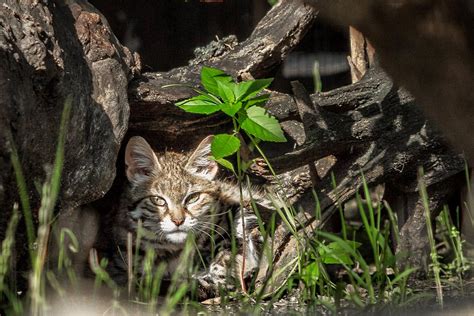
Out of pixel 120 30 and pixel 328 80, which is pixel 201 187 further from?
pixel 328 80

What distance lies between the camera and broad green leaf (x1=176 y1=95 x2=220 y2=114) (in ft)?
12.4

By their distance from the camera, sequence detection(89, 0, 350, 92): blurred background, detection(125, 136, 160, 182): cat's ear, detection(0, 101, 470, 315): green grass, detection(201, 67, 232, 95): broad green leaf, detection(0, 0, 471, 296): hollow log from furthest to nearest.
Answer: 1. detection(89, 0, 350, 92): blurred background
2. detection(125, 136, 160, 182): cat's ear
3. detection(201, 67, 232, 95): broad green leaf
4. detection(0, 0, 471, 296): hollow log
5. detection(0, 101, 470, 315): green grass

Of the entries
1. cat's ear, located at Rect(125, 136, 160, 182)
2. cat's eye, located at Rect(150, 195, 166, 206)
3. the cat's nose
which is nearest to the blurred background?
cat's ear, located at Rect(125, 136, 160, 182)

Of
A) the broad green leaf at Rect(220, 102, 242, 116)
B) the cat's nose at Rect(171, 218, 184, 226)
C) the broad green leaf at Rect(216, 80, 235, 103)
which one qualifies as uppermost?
the broad green leaf at Rect(216, 80, 235, 103)

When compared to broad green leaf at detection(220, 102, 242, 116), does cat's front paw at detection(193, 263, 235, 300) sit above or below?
below

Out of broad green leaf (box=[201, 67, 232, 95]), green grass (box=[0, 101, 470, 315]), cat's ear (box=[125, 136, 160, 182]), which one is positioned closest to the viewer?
green grass (box=[0, 101, 470, 315])

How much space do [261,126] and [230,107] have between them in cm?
Answer: 18

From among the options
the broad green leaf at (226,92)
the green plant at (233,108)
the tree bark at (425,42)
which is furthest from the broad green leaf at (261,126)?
the tree bark at (425,42)

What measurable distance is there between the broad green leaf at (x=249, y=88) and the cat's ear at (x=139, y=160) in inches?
30.5

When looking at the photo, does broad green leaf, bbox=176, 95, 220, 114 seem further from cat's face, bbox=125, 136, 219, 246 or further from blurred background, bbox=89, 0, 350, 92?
blurred background, bbox=89, 0, 350, 92

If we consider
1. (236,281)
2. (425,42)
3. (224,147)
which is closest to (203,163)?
(224,147)

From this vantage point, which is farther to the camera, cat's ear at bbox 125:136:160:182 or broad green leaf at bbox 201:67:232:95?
cat's ear at bbox 125:136:160:182

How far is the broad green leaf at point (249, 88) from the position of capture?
380cm

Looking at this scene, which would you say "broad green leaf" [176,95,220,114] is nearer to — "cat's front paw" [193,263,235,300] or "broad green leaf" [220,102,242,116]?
"broad green leaf" [220,102,242,116]
